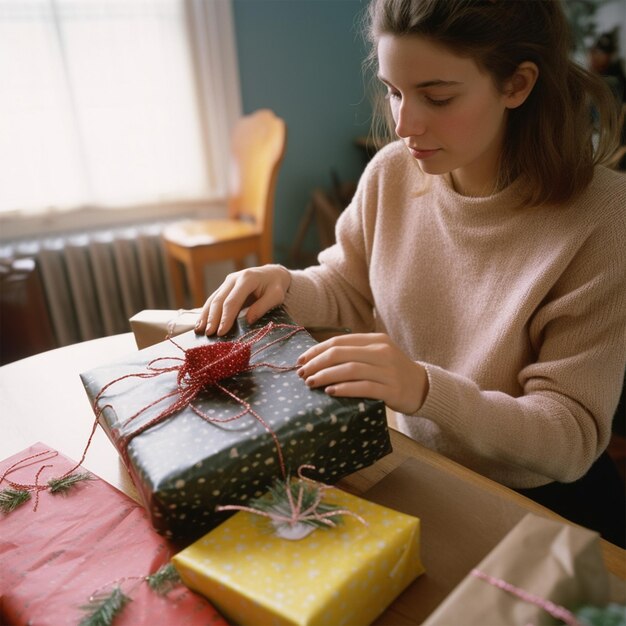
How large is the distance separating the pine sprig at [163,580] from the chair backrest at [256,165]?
7.00 feet

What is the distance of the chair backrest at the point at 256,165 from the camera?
2.54 meters

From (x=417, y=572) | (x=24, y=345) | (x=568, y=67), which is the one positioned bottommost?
(x=24, y=345)

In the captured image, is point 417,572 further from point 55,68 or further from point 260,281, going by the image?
point 55,68

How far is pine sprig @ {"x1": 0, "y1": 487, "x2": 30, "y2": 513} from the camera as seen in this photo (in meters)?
0.68

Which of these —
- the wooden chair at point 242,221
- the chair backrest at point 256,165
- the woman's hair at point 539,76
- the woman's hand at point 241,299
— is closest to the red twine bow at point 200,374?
the woman's hand at point 241,299

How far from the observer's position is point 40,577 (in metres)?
0.57

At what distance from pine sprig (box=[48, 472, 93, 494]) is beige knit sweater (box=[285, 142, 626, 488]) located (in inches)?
16.9

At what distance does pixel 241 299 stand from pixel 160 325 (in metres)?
0.14

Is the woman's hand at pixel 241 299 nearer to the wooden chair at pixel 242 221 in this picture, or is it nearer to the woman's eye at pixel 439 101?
the woman's eye at pixel 439 101

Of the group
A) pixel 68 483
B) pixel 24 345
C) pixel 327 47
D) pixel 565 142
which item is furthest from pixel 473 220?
pixel 327 47

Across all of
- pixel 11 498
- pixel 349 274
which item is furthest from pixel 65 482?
pixel 349 274

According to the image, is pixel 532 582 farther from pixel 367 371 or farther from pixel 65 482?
pixel 65 482

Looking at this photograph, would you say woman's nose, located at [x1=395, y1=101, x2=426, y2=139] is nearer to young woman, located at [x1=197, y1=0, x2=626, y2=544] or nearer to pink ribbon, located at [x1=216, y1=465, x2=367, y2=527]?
young woman, located at [x1=197, y1=0, x2=626, y2=544]

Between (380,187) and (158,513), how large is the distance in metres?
0.79
